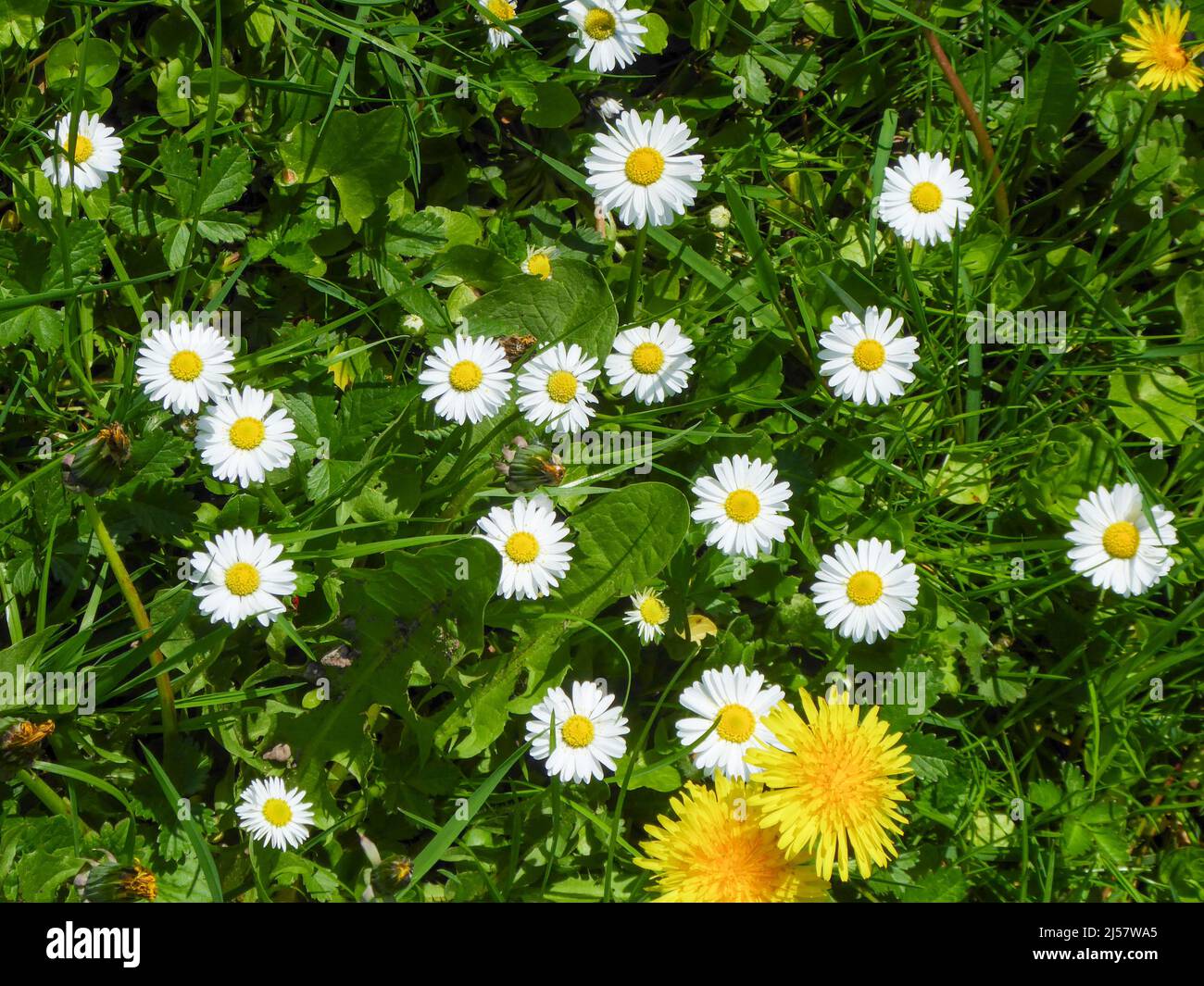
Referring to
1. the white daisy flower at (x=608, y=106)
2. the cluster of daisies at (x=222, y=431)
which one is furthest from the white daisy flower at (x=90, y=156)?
the white daisy flower at (x=608, y=106)

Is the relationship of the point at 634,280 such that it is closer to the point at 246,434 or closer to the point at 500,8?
the point at 500,8

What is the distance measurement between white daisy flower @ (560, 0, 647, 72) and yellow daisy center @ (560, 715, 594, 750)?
174 cm

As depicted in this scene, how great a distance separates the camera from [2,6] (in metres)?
2.83

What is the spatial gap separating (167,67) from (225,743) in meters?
1.82

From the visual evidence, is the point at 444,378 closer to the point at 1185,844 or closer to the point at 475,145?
the point at 475,145

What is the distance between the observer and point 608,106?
3.11 m

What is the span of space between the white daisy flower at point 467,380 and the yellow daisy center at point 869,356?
91cm

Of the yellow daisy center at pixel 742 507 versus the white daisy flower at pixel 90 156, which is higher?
the white daisy flower at pixel 90 156

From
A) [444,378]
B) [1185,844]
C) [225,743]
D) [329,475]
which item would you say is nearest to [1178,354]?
[1185,844]

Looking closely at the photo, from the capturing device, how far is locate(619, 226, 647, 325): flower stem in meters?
2.82

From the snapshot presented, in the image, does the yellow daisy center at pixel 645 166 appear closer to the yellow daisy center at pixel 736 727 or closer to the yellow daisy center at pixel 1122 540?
the yellow daisy center at pixel 736 727

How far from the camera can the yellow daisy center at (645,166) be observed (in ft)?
8.84

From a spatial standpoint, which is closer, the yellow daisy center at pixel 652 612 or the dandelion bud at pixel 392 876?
the dandelion bud at pixel 392 876

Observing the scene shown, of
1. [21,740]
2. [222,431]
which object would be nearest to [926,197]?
[222,431]
